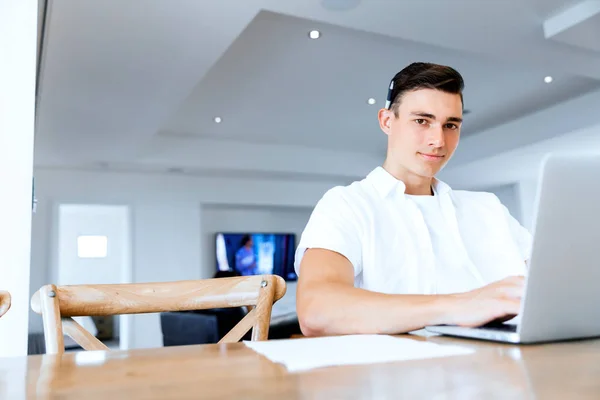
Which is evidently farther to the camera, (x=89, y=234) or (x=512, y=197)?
(x=89, y=234)

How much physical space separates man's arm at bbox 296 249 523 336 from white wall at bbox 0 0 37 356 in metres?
1.04

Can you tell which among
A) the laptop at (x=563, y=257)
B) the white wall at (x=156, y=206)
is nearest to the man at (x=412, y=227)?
the laptop at (x=563, y=257)

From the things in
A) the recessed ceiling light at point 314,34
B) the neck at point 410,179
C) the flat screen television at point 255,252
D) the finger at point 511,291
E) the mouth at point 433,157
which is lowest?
the flat screen television at point 255,252

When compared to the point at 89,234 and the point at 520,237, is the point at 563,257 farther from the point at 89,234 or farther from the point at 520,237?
the point at 89,234

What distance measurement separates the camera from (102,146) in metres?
5.53

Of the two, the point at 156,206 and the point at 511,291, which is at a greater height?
the point at 156,206

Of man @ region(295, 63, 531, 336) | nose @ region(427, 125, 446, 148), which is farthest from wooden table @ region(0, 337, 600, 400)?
nose @ region(427, 125, 446, 148)

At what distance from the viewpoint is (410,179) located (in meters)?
1.24

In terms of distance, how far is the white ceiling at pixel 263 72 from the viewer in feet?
9.37

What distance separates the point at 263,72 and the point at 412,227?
3536 mm

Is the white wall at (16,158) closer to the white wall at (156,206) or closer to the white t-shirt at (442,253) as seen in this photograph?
the white t-shirt at (442,253)

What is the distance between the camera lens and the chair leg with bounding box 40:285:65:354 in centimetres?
88

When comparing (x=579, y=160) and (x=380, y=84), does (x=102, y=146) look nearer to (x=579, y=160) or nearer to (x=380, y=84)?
(x=380, y=84)

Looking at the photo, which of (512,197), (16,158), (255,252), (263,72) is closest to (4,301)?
(16,158)
